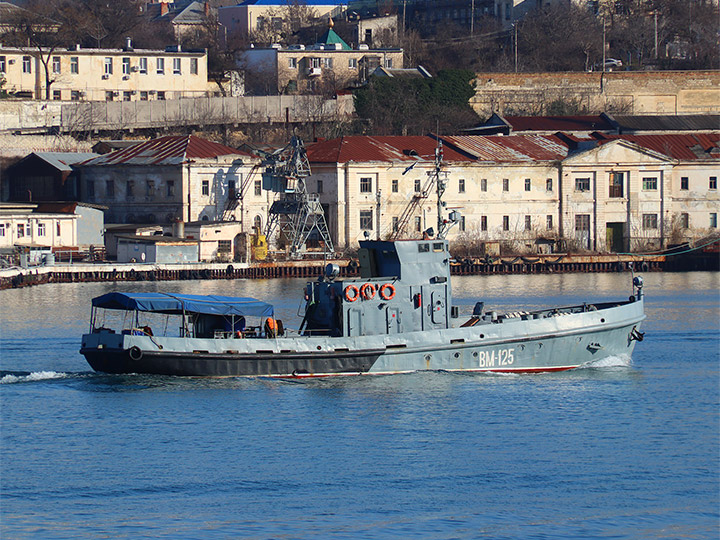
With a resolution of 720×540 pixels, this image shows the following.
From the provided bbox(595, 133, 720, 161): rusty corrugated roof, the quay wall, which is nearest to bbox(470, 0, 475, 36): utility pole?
bbox(595, 133, 720, 161): rusty corrugated roof

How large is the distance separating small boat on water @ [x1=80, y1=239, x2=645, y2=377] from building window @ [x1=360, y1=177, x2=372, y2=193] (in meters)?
39.4

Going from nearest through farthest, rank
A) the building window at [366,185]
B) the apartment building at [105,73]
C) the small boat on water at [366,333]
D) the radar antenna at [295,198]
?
the small boat on water at [366,333] < the radar antenna at [295,198] < the building window at [366,185] < the apartment building at [105,73]

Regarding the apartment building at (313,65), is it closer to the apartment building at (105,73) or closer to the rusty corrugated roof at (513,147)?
the apartment building at (105,73)

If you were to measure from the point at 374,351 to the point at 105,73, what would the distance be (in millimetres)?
66074

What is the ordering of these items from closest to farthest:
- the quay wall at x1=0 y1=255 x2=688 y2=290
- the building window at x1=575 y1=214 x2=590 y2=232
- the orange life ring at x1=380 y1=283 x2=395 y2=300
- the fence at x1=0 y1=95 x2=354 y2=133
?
the orange life ring at x1=380 y1=283 x2=395 y2=300
the quay wall at x1=0 y1=255 x2=688 y2=290
the building window at x1=575 y1=214 x2=590 y2=232
the fence at x1=0 y1=95 x2=354 y2=133

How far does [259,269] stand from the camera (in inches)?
2729

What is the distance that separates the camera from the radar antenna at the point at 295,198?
73.0 m

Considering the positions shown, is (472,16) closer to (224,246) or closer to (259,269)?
(224,246)

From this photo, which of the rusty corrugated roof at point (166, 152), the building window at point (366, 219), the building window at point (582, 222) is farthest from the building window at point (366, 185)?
the building window at point (582, 222)

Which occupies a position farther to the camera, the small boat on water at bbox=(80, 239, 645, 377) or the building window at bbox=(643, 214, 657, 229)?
the building window at bbox=(643, 214, 657, 229)

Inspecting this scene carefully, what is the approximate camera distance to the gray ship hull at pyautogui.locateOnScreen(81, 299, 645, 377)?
33.5 m

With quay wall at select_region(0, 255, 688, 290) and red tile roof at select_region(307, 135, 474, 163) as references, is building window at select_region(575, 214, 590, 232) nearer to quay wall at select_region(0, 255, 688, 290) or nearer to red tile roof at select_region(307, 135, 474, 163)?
quay wall at select_region(0, 255, 688, 290)

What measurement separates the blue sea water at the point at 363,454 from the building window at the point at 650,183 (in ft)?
136

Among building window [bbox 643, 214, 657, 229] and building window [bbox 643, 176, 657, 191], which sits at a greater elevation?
building window [bbox 643, 176, 657, 191]
